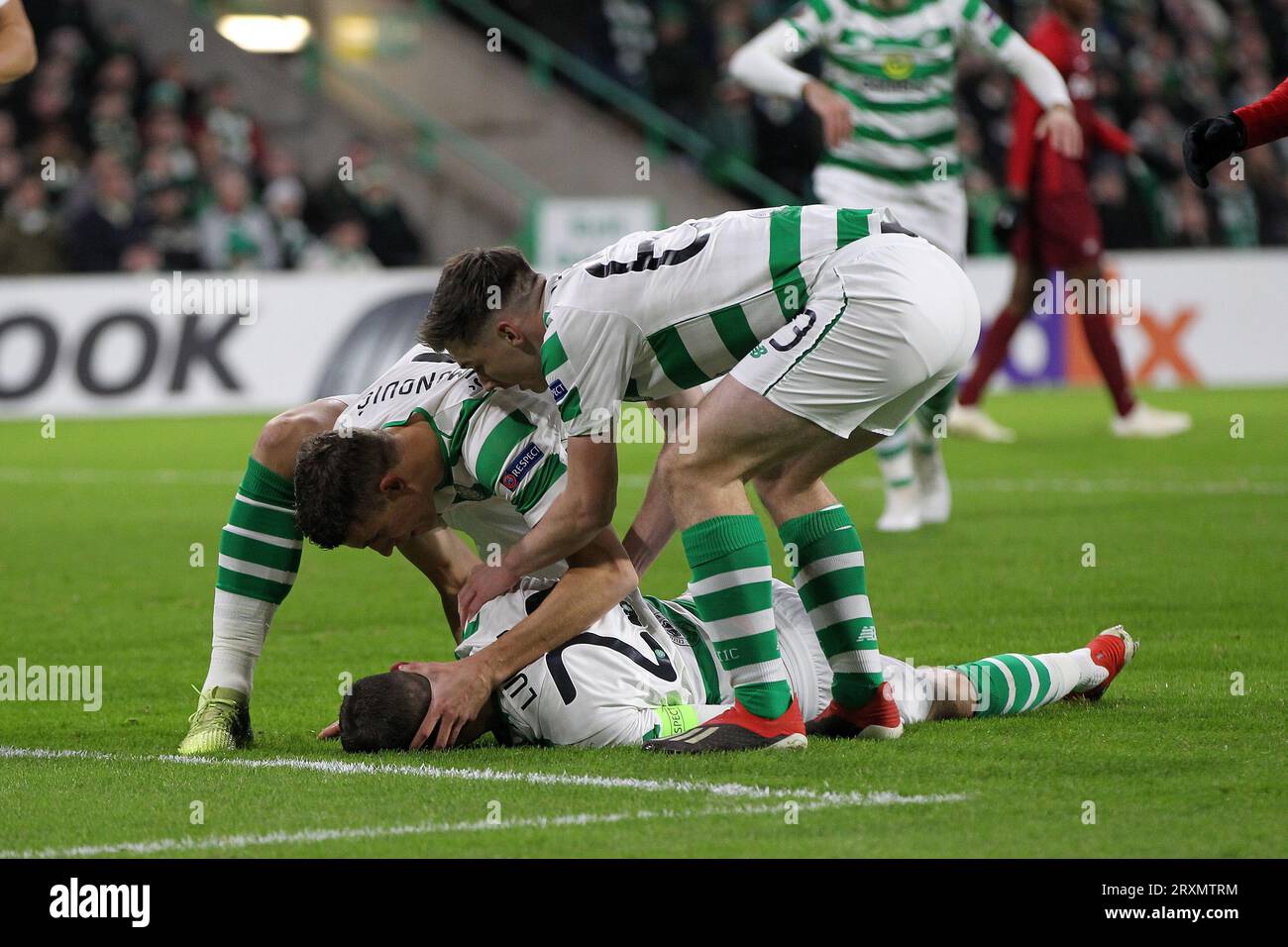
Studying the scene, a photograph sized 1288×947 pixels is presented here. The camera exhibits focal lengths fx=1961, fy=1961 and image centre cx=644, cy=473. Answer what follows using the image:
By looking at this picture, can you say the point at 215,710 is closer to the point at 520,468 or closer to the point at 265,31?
the point at 520,468

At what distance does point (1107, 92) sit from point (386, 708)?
64.9ft

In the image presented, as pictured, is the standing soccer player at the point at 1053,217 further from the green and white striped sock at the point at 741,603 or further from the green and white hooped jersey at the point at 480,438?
the green and white striped sock at the point at 741,603

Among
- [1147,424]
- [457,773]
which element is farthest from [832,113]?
[1147,424]

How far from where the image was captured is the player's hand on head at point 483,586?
492cm

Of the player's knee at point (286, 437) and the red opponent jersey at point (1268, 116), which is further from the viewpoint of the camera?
the red opponent jersey at point (1268, 116)

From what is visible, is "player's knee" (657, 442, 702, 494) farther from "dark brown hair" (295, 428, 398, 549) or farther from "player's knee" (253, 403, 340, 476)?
"player's knee" (253, 403, 340, 476)

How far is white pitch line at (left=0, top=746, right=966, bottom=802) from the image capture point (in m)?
4.35

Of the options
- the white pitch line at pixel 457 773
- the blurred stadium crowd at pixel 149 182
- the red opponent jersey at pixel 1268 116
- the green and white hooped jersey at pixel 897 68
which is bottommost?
the white pitch line at pixel 457 773

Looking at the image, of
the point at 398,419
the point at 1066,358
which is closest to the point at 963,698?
the point at 398,419

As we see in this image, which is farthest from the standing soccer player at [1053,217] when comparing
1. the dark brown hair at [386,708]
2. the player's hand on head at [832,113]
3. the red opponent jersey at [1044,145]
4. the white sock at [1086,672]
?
the dark brown hair at [386,708]

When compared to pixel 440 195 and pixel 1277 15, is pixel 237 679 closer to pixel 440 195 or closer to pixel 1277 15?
pixel 440 195

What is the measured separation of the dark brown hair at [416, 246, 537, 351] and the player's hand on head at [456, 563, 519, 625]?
58 cm

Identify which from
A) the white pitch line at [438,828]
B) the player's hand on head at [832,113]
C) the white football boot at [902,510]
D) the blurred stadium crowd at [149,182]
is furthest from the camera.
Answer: the blurred stadium crowd at [149,182]

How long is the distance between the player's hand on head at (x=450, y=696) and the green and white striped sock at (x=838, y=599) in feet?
2.85
